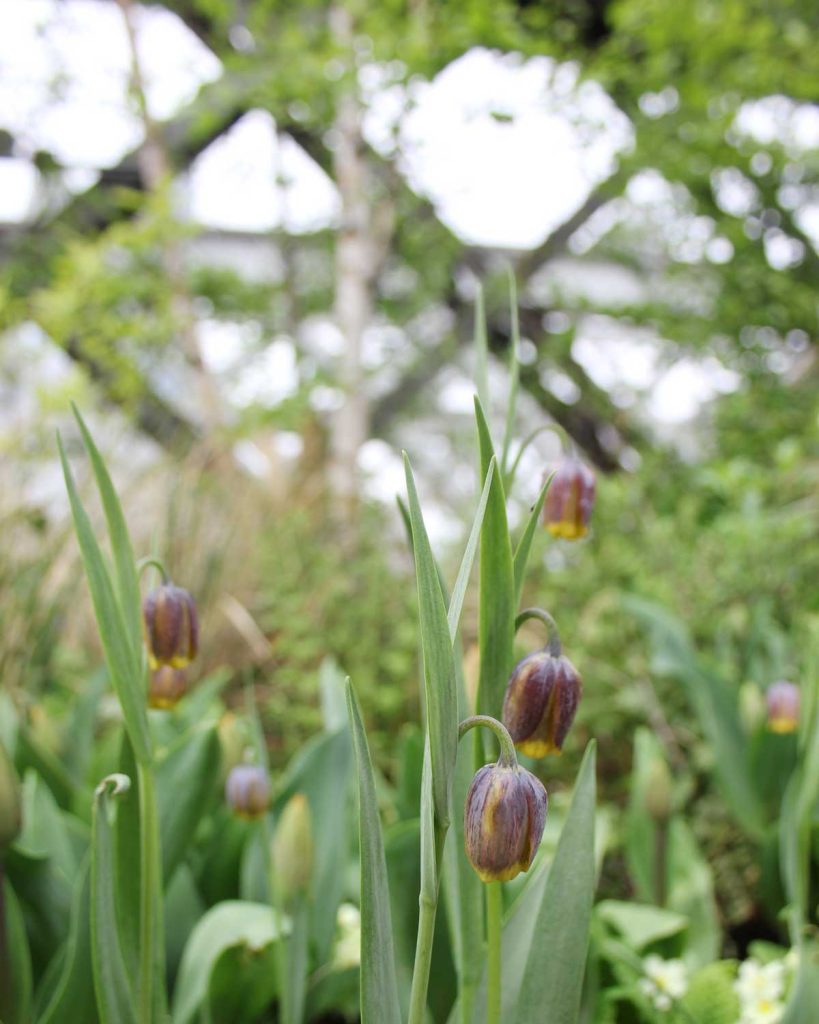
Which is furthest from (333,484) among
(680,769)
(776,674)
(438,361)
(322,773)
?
(322,773)

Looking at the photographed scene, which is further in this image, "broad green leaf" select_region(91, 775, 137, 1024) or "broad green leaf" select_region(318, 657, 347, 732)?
"broad green leaf" select_region(318, 657, 347, 732)

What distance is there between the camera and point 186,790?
33.7 inches

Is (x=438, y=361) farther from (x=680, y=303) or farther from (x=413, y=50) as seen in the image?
(x=413, y=50)

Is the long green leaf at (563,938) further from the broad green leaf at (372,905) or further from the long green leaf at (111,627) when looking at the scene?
the long green leaf at (111,627)

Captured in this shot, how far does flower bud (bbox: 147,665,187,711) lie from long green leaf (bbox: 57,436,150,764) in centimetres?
15

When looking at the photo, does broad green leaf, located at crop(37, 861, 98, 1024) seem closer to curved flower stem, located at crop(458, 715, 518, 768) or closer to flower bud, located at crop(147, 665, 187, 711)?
flower bud, located at crop(147, 665, 187, 711)

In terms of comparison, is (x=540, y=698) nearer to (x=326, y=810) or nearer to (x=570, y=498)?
(x=570, y=498)

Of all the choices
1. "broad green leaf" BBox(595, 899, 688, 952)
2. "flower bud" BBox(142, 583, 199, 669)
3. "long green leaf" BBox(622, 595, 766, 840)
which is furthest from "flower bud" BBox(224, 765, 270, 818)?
"long green leaf" BBox(622, 595, 766, 840)

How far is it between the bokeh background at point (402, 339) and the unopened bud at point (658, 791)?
0.45 meters

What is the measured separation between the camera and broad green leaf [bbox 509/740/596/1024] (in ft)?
1.83

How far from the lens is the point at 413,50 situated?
2.69m

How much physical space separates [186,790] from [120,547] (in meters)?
0.35

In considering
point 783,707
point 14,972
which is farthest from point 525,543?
point 783,707

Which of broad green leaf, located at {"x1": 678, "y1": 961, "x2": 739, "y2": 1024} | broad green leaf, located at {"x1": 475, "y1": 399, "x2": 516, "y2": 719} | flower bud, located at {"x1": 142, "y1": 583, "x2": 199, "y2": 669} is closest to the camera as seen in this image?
broad green leaf, located at {"x1": 475, "y1": 399, "x2": 516, "y2": 719}
